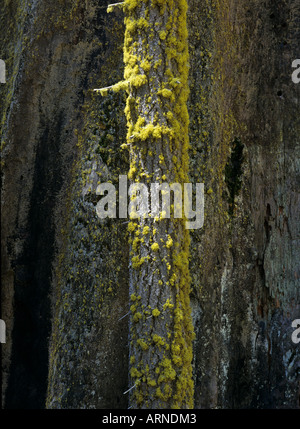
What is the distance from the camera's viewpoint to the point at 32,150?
476 centimetres

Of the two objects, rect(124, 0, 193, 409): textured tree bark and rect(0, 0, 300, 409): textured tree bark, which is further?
rect(0, 0, 300, 409): textured tree bark

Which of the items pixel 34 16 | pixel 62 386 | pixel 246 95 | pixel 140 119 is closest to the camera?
pixel 140 119

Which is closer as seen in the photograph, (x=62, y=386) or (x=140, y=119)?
(x=140, y=119)

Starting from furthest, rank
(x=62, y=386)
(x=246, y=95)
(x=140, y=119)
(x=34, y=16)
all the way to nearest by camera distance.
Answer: (x=246, y=95) < (x=34, y=16) < (x=62, y=386) < (x=140, y=119)

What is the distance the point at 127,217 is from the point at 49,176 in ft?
2.62

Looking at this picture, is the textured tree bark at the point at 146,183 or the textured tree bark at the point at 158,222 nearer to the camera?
the textured tree bark at the point at 158,222

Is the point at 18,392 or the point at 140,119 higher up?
the point at 140,119

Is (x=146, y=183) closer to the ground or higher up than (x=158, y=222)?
higher up

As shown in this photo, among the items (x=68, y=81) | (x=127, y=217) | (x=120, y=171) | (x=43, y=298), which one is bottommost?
(x=43, y=298)

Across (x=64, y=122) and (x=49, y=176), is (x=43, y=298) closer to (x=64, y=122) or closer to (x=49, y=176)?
(x=49, y=176)

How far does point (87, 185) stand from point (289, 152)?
1.68 meters

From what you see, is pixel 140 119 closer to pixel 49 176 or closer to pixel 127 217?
pixel 127 217

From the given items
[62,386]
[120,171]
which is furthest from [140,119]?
[62,386]

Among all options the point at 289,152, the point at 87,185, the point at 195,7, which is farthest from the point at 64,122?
the point at 289,152
